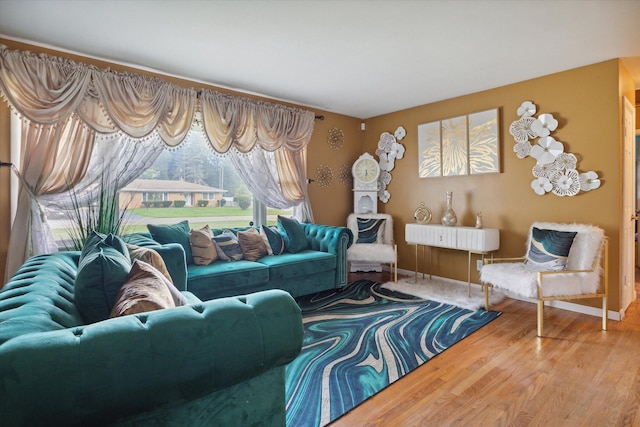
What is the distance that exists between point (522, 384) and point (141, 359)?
2211 mm

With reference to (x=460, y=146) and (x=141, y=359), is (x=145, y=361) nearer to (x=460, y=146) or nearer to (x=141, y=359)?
(x=141, y=359)

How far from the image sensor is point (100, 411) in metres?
0.86

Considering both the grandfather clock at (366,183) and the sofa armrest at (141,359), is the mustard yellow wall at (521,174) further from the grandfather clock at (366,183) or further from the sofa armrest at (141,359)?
the sofa armrest at (141,359)

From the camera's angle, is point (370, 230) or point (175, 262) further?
point (370, 230)

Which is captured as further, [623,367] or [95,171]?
[95,171]

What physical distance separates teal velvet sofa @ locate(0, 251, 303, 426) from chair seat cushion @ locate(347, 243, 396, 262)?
330 centimetres

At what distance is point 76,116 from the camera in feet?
9.98

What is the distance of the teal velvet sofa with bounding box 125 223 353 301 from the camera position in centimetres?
301

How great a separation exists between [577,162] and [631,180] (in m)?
0.66

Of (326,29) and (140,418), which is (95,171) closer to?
A: (326,29)

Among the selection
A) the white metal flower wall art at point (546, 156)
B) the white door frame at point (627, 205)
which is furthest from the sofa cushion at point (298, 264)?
the white door frame at point (627, 205)

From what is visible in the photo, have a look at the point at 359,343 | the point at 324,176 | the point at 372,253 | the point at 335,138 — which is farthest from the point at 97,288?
the point at 335,138

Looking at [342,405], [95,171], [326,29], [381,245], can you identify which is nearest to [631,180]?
[381,245]

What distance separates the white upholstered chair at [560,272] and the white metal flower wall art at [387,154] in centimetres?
219
